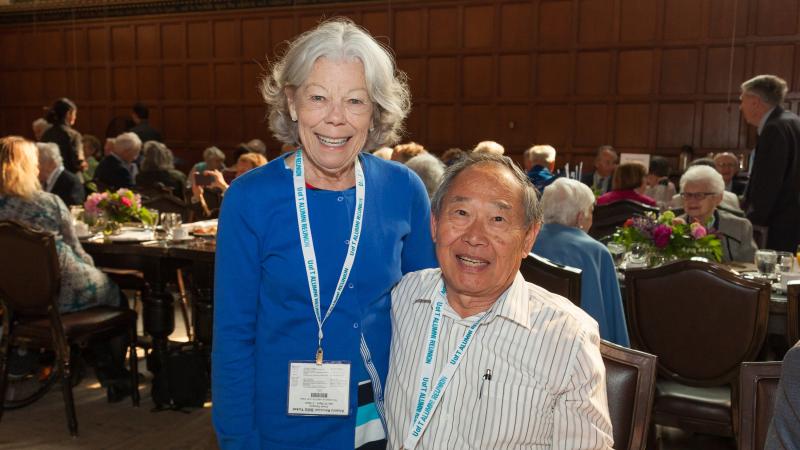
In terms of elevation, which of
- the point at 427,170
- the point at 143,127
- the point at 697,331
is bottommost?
the point at 697,331

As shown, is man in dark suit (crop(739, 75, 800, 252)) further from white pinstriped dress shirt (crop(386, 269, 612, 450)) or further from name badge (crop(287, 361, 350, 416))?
name badge (crop(287, 361, 350, 416))

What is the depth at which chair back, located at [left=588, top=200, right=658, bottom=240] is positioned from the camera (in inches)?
205

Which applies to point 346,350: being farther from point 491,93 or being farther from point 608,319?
point 491,93

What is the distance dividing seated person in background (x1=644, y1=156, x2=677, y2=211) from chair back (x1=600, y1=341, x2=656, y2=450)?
6.14 m

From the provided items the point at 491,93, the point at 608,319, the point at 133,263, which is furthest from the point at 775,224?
the point at 491,93

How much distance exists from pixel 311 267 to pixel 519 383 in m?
0.52

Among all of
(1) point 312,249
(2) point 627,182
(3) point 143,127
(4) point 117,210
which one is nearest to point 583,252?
(1) point 312,249

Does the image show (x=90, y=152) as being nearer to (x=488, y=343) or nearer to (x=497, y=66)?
(x=497, y=66)

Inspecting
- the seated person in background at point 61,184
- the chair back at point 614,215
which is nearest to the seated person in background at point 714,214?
the chair back at point 614,215

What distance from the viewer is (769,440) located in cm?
119

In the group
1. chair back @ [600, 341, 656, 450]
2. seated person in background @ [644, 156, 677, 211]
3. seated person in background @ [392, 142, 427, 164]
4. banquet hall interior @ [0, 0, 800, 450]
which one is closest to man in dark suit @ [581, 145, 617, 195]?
banquet hall interior @ [0, 0, 800, 450]

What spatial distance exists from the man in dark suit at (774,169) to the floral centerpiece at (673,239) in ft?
6.13

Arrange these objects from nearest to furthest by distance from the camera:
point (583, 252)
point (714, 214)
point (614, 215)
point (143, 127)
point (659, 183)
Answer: point (583, 252) → point (714, 214) → point (614, 215) → point (659, 183) → point (143, 127)

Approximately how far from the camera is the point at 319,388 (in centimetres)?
162
